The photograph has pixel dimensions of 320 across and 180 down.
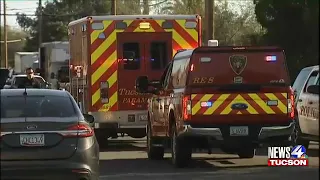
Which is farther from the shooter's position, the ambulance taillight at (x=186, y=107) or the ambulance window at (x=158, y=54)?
the ambulance window at (x=158, y=54)

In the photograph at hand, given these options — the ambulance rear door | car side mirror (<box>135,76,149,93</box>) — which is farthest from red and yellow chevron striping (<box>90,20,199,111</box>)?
car side mirror (<box>135,76,149,93</box>)

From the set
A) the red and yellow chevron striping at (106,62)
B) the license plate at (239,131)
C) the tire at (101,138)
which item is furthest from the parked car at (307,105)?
the tire at (101,138)

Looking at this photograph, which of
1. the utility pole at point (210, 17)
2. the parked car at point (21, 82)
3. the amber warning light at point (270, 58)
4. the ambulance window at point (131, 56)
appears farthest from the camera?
the utility pole at point (210, 17)

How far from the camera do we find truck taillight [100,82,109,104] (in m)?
18.0

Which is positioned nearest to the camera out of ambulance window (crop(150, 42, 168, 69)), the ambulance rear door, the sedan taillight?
the sedan taillight

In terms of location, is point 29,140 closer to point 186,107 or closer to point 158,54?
point 186,107

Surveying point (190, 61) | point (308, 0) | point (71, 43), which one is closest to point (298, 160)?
point (190, 61)

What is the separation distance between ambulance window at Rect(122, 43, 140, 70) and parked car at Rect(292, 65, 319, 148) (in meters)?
3.71

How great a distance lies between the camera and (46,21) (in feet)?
263

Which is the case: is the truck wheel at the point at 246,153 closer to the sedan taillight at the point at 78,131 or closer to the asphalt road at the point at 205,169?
the asphalt road at the point at 205,169

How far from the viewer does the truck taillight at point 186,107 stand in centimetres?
1347

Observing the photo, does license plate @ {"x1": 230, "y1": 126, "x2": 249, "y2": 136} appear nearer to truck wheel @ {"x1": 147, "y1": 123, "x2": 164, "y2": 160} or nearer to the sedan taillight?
truck wheel @ {"x1": 147, "y1": 123, "x2": 164, "y2": 160}

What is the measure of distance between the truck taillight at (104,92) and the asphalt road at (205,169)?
126cm

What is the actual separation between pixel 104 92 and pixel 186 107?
483 cm
